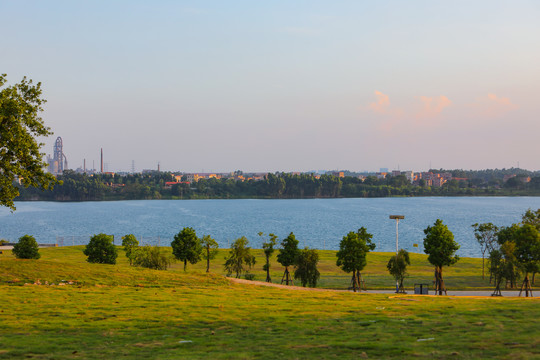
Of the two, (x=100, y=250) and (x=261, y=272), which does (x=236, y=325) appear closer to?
(x=100, y=250)

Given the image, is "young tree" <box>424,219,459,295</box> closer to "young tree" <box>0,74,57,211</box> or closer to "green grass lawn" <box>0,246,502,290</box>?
"green grass lawn" <box>0,246,502,290</box>

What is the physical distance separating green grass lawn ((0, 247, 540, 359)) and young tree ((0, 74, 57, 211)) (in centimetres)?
481

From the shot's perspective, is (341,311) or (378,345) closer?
(378,345)

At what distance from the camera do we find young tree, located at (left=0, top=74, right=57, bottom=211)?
2466 centimetres

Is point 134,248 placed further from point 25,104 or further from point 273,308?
point 273,308

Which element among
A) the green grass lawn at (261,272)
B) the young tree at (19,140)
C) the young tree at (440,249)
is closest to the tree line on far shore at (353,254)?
the young tree at (440,249)

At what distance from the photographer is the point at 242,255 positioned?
4441 centimetres

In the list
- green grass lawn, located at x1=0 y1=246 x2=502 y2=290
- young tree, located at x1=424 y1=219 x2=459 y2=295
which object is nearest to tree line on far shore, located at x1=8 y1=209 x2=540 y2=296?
young tree, located at x1=424 y1=219 x2=459 y2=295

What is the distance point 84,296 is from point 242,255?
25.1 metres

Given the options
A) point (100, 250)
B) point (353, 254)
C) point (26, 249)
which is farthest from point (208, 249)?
point (26, 249)

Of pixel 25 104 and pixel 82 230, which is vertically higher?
pixel 25 104

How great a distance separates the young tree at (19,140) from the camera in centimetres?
2466

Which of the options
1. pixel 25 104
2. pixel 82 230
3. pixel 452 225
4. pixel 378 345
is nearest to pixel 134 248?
pixel 25 104

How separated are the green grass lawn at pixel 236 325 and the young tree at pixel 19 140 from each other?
4806 mm
